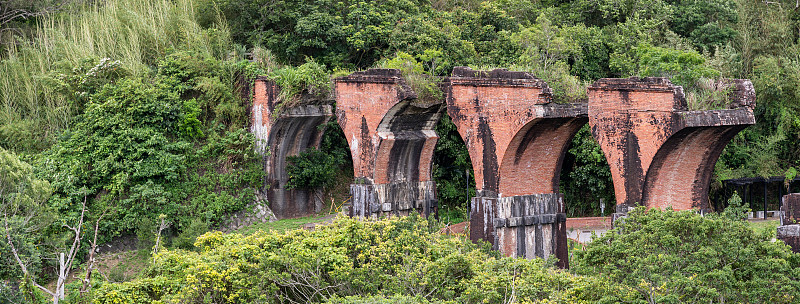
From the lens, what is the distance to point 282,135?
18828mm

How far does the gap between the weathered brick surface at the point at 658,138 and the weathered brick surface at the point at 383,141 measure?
4.21 m

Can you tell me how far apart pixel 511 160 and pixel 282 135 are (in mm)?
6799

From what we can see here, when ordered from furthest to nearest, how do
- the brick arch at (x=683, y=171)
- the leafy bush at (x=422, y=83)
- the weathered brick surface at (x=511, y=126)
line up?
the leafy bush at (x=422, y=83) < the weathered brick surface at (x=511, y=126) < the brick arch at (x=683, y=171)

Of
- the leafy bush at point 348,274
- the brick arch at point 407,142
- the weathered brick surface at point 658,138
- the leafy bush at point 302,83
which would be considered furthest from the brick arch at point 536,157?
the leafy bush at point 302,83

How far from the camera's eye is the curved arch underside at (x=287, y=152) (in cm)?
1870

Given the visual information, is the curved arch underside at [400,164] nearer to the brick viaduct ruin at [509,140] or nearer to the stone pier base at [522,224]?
the brick viaduct ruin at [509,140]

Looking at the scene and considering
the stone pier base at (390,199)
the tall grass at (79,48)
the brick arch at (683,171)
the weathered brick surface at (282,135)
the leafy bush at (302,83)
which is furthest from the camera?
the weathered brick surface at (282,135)

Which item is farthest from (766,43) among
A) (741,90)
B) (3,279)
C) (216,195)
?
(3,279)

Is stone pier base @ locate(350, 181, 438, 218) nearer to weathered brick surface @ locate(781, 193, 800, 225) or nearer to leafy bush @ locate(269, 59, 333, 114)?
leafy bush @ locate(269, 59, 333, 114)

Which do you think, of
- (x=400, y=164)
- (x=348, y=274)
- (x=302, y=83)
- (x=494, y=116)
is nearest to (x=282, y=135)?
(x=302, y=83)

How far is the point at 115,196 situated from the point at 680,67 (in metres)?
11.9

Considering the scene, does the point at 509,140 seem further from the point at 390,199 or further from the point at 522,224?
the point at 390,199

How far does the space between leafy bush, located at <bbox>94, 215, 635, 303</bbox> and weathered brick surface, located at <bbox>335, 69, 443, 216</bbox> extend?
4.96m

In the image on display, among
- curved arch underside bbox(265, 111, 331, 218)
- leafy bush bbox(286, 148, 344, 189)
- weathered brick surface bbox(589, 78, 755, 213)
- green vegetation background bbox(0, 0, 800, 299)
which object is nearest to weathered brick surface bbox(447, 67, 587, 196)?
weathered brick surface bbox(589, 78, 755, 213)
